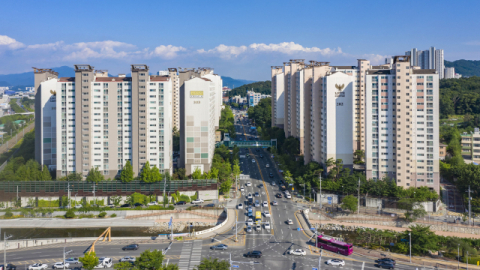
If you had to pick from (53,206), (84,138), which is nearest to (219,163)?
(84,138)

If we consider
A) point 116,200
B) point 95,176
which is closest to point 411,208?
point 116,200

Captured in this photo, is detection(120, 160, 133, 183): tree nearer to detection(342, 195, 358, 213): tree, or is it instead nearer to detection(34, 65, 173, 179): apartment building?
detection(34, 65, 173, 179): apartment building

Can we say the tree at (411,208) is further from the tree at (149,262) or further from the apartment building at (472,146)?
the tree at (149,262)

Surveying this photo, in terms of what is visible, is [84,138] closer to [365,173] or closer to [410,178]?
[365,173]

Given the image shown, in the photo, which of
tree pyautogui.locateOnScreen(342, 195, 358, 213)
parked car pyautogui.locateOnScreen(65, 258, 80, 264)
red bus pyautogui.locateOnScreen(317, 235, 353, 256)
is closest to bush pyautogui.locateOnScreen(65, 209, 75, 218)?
parked car pyautogui.locateOnScreen(65, 258, 80, 264)

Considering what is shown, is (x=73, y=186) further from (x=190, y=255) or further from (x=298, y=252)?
(x=298, y=252)
